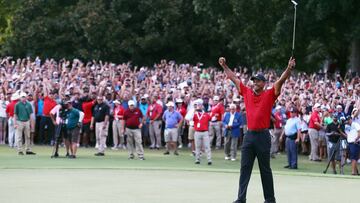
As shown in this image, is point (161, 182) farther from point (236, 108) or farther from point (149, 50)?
point (149, 50)

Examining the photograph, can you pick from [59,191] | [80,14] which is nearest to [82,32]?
[80,14]

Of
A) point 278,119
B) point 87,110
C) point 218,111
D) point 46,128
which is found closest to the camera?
point 278,119

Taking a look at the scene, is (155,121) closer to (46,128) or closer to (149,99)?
(149,99)

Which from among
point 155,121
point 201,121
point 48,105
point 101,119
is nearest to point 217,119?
point 155,121

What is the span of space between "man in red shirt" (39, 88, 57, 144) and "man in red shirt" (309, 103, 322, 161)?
9818 mm

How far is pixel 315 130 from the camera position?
1219 inches

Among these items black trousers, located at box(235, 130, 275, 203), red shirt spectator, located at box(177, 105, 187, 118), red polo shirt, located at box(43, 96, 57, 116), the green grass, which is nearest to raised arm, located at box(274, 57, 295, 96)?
black trousers, located at box(235, 130, 275, 203)

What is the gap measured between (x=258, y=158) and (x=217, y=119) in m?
18.4

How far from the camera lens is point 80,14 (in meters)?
49.2

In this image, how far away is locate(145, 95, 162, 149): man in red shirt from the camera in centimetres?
3359

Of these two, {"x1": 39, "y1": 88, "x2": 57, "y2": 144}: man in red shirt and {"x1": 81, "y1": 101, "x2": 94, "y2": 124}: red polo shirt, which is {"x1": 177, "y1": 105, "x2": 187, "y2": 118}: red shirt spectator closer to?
{"x1": 81, "y1": 101, "x2": 94, "y2": 124}: red polo shirt

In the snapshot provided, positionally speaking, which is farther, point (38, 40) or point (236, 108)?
point (38, 40)

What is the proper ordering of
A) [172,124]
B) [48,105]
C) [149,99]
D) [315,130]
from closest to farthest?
[315,130] → [172,124] → [48,105] → [149,99]

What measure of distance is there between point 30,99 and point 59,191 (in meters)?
15.7
